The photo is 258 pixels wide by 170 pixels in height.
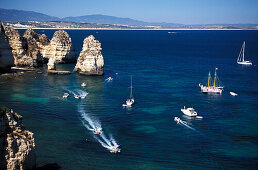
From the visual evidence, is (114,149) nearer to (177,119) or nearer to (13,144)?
(13,144)

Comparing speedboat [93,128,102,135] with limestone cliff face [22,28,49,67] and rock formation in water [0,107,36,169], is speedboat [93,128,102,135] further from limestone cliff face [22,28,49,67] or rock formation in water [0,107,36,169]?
limestone cliff face [22,28,49,67]

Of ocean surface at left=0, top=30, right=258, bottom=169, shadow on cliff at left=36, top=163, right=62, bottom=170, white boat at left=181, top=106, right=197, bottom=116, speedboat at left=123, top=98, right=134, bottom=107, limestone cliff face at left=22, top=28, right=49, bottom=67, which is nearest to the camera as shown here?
shadow on cliff at left=36, top=163, right=62, bottom=170

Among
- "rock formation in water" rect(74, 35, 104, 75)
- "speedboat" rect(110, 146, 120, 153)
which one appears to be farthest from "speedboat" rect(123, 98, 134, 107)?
"rock formation in water" rect(74, 35, 104, 75)

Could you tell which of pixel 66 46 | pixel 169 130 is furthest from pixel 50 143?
pixel 66 46

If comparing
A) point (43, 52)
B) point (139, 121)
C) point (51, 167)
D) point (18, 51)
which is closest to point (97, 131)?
point (139, 121)

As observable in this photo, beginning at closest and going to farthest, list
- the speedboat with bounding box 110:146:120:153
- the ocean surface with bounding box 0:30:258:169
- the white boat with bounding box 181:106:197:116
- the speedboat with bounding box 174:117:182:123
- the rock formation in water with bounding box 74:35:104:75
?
the ocean surface with bounding box 0:30:258:169 → the speedboat with bounding box 110:146:120:153 → the speedboat with bounding box 174:117:182:123 → the white boat with bounding box 181:106:197:116 → the rock formation in water with bounding box 74:35:104:75

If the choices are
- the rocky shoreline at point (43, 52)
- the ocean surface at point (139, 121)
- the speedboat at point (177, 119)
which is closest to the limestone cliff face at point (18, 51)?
the rocky shoreline at point (43, 52)

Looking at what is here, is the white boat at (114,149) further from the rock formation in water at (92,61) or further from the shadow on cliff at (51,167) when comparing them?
the rock formation in water at (92,61)
